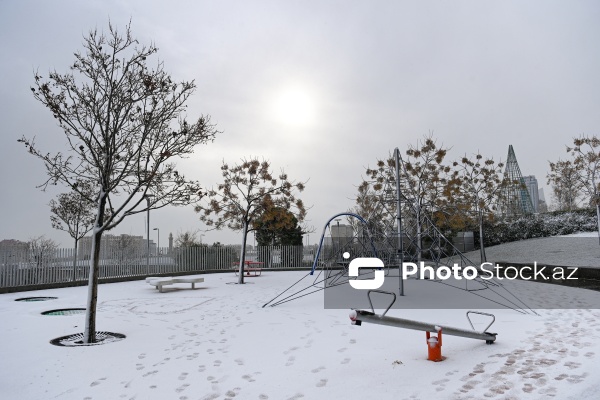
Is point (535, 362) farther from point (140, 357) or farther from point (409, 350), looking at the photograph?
point (140, 357)

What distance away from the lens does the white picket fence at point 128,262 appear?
16.6m

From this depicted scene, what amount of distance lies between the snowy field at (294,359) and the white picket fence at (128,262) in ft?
23.6

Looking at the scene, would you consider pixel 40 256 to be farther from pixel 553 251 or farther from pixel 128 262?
pixel 553 251

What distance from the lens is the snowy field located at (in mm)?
4949

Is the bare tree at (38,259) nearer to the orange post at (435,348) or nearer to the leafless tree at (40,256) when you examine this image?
the leafless tree at (40,256)

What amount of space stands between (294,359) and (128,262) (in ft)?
58.8

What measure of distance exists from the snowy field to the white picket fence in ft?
23.6

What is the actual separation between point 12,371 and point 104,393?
184 centimetres

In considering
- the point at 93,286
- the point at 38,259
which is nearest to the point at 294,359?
the point at 93,286

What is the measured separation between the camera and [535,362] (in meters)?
5.82

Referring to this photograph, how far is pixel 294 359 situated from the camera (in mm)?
6301

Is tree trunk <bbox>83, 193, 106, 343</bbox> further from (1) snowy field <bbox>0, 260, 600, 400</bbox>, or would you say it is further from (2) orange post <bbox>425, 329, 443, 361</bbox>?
(2) orange post <bbox>425, 329, 443, 361</bbox>

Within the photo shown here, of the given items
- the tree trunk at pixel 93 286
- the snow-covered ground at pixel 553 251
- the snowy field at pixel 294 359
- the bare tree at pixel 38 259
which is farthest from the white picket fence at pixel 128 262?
the snow-covered ground at pixel 553 251

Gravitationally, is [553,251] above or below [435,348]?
above
